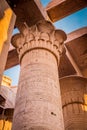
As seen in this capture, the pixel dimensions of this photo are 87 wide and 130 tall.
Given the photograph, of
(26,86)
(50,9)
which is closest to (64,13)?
(50,9)

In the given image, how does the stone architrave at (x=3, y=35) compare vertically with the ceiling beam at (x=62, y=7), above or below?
below

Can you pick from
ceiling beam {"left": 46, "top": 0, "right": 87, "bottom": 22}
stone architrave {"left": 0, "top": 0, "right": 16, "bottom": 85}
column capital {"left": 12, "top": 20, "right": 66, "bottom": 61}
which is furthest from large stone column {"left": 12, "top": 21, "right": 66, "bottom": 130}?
stone architrave {"left": 0, "top": 0, "right": 16, "bottom": 85}

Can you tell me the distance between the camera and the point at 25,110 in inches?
148

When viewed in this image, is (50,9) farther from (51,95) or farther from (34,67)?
(51,95)

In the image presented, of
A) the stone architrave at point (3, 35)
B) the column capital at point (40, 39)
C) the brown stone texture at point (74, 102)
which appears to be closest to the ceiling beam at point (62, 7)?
the column capital at point (40, 39)

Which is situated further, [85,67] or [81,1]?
[85,67]

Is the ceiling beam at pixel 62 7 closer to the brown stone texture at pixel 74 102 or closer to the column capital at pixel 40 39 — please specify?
the column capital at pixel 40 39

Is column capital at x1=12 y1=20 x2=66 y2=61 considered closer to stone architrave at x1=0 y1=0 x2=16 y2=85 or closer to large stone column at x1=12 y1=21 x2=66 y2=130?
large stone column at x1=12 y1=21 x2=66 y2=130

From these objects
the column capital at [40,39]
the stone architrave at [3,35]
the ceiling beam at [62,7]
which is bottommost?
the stone architrave at [3,35]

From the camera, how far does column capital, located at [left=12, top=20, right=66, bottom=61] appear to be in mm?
5145

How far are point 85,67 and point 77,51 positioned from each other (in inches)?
27.2

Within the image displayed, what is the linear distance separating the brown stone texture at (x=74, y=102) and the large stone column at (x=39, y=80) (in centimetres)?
162

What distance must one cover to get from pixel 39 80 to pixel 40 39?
1358 mm

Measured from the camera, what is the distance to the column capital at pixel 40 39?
514 centimetres
